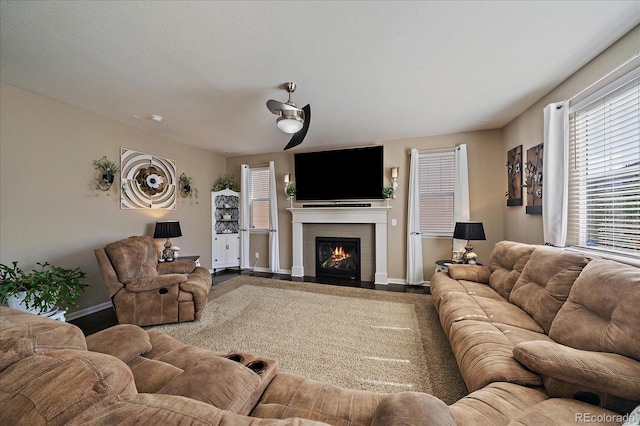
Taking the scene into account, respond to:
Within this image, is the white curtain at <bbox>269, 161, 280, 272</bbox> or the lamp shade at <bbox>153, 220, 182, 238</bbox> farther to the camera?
the white curtain at <bbox>269, 161, 280, 272</bbox>

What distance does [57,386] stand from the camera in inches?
20.6

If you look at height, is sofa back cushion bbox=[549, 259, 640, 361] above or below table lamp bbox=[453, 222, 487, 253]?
below

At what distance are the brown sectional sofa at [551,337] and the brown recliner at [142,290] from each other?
2.82 m

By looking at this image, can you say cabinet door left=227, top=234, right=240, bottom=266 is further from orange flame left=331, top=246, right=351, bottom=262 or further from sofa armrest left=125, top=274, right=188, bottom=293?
sofa armrest left=125, top=274, right=188, bottom=293

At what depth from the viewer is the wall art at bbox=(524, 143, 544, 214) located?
283 centimetres

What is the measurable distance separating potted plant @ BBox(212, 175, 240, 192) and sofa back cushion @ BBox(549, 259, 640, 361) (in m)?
5.51

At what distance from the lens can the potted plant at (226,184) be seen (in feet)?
17.5

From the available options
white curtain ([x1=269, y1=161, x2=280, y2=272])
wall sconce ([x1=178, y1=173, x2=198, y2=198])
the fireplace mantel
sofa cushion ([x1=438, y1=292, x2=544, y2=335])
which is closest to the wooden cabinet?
wall sconce ([x1=178, y1=173, x2=198, y2=198])

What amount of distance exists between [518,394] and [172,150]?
17.5 ft

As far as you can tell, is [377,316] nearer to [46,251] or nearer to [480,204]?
[480,204]

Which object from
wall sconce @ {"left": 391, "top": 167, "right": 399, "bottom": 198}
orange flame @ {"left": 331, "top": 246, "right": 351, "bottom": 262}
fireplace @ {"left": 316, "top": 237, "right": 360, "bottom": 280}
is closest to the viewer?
wall sconce @ {"left": 391, "top": 167, "right": 399, "bottom": 198}

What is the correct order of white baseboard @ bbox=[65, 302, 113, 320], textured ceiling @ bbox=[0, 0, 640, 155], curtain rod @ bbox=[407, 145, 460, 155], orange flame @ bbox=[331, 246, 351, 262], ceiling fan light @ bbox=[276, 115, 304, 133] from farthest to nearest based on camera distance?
orange flame @ bbox=[331, 246, 351, 262], curtain rod @ bbox=[407, 145, 460, 155], white baseboard @ bbox=[65, 302, 113, 320], ceiling fan light @ bbox=[276, 115, 304, 133], textured ceiling @ bbox=[0, 0, 640, 155]

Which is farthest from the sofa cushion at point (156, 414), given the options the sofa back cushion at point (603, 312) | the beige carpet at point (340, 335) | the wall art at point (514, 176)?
the wall art at point (514, 176)

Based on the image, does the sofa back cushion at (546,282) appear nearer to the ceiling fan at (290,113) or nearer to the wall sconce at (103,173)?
the ceiling fan at (290,113)
